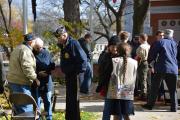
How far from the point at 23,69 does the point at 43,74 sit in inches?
28.7

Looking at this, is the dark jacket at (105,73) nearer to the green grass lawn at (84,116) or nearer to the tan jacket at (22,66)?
the tan jacket at (22,66)

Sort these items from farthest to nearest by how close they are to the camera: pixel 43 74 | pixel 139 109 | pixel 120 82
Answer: pixel 139 109, pixel 43 74, pixel 120 82

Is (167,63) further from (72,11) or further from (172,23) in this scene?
(172,23)

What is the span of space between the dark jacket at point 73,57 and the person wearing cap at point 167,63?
267 centimetres

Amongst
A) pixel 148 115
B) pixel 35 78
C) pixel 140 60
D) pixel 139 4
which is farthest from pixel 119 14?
pixel 35 78

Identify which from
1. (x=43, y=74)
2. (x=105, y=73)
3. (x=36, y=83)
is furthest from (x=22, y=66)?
(x=105, y=73)

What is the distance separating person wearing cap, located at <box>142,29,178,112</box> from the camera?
12.1 meters

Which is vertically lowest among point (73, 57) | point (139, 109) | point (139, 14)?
point (139, 109)

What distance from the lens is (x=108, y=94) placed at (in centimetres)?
900

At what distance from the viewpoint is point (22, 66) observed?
9.47 metres

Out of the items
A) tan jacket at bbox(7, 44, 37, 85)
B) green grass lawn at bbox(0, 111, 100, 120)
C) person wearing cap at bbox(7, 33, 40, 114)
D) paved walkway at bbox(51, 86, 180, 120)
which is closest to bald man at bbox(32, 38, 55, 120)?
person wearing cap at bbox(7, 33, 40, 114)

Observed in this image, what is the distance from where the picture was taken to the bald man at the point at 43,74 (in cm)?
1014

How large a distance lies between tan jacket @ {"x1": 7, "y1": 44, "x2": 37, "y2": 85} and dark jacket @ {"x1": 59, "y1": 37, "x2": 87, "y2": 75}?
0.67 m

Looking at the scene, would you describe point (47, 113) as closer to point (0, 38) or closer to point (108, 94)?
point (108, 94)
